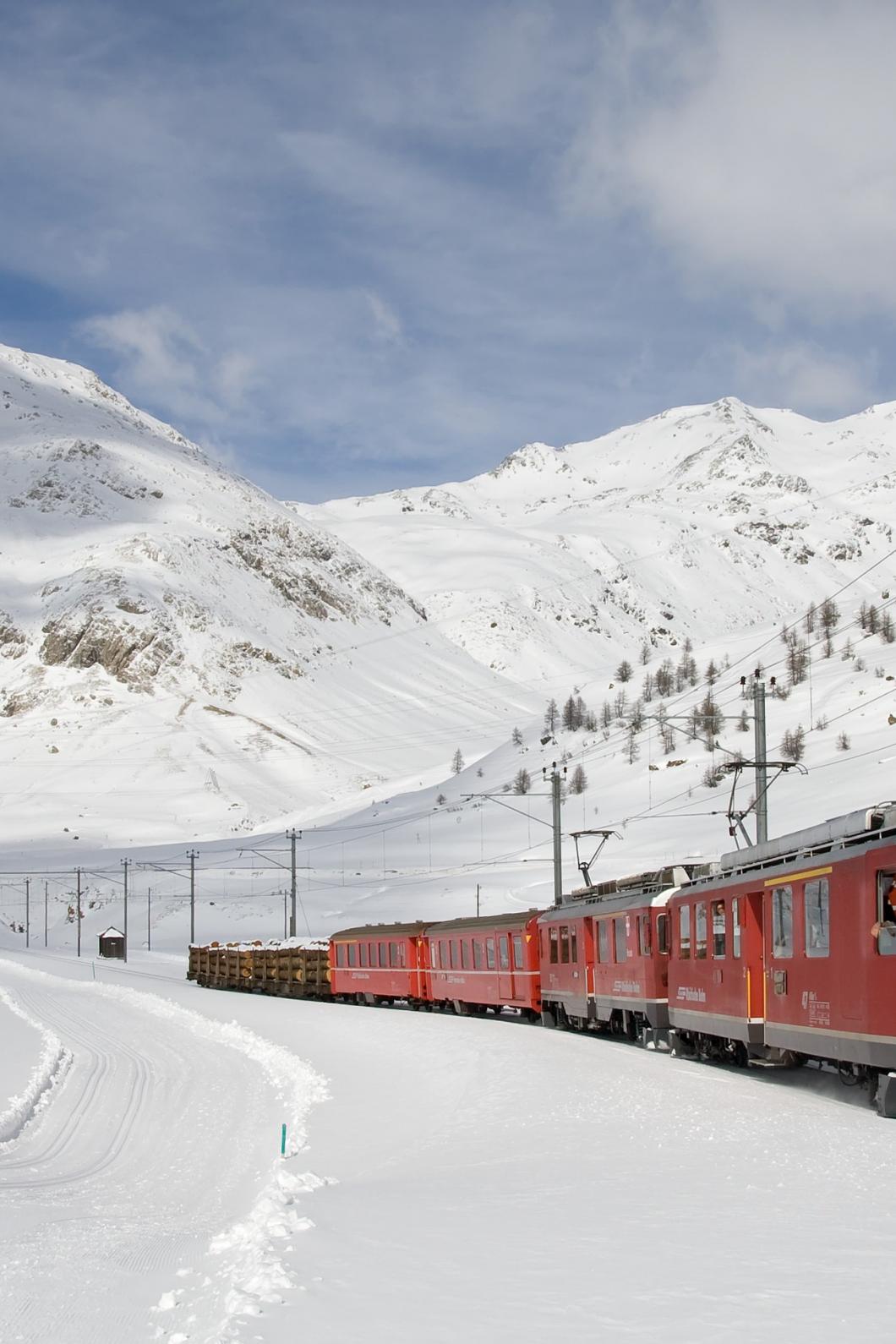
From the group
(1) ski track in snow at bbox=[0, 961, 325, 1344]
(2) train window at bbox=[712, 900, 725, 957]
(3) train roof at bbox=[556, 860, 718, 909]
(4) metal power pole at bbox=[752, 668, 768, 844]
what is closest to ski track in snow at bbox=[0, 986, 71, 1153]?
(1) ski track in snow at bbox=[0, 961, 325, 1344]

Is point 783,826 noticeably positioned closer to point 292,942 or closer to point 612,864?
point 612,864

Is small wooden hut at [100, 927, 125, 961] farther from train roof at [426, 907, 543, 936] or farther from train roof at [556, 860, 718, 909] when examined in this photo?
train roof at [556, 860, 718, 909]

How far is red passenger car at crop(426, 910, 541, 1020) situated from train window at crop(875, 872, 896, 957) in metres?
19.3

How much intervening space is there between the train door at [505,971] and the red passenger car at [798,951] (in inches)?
458

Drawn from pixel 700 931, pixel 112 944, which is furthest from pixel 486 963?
pixel 112 944

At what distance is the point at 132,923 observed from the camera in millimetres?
106750

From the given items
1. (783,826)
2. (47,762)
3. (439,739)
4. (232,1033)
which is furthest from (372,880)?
(439,739)

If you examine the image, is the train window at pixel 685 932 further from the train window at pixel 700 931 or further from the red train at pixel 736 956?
the train window at pixel 700 931

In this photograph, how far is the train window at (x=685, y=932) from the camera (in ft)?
80.3

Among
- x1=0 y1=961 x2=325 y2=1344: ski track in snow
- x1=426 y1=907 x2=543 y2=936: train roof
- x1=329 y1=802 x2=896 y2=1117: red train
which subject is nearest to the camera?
x1=0 y1=961 x2=325 y2=1344: ski track in snow

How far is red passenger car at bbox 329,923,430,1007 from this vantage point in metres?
43.7

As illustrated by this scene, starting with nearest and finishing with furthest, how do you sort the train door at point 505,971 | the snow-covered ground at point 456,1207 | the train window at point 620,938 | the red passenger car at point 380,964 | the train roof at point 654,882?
the snow-covered ground at point 456,1207, the train roof at point 654,882, the train window at point 620,938, the train door at point 505,971, the red passenger car at point 380,964

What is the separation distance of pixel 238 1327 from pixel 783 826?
6124cm

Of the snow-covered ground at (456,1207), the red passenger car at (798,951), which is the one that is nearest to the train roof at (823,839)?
the red passenger car at (798,951)
